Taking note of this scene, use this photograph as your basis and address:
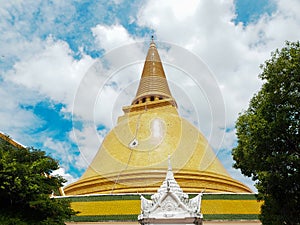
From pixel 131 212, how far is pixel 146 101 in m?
16.3

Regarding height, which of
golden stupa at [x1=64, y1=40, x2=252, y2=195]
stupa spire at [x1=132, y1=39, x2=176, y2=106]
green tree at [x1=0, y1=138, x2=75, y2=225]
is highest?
stupa spire at [x1=132, y1=39, x2=176, y2=106]

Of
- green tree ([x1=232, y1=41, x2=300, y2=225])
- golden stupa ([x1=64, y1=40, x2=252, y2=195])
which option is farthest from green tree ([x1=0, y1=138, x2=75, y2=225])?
golden stupa ([x1=64, y1=40, x2=252, y2=195])

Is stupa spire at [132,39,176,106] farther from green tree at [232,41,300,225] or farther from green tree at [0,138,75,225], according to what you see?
green tree at [232,41,300,225]

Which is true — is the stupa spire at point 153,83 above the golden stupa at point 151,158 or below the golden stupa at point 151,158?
above

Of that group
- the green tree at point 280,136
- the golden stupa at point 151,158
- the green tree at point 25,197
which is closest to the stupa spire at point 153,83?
the golden stupa at point 151,158

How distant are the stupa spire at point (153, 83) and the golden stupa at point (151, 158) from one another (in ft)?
2.64

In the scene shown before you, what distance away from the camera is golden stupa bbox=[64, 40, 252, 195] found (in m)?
24.5

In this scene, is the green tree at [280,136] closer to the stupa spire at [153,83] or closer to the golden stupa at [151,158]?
the golden stupa at [151,158]

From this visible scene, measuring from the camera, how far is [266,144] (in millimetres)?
10875

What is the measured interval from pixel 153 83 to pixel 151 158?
11.3 metres

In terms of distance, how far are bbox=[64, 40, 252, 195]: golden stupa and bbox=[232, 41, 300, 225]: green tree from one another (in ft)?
40.9

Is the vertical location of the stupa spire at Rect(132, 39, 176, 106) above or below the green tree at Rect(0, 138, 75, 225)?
above

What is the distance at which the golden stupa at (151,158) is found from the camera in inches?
963

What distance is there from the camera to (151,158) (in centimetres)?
2627
